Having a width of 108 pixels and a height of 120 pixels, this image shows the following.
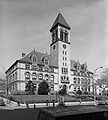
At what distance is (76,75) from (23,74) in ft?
96.4

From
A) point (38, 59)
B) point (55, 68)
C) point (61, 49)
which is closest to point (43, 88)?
point (55, 68)

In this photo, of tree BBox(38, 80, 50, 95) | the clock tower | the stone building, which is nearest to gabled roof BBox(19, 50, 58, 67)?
the stone building

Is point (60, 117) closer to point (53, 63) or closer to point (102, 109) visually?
point (102, 109)

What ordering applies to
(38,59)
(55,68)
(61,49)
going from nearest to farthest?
(38,59) < (55,68) < (61,49)

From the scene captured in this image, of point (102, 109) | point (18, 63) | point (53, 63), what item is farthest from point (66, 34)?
point (102, 109)

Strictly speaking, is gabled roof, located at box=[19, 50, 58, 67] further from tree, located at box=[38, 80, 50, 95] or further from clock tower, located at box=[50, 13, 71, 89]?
tree, located at box=[38, 80, 50, 95]

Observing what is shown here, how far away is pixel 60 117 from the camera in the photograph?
13.3ft

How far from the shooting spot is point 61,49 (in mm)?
73000

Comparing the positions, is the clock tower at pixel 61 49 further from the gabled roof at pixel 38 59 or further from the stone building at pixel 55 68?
the gabled roof at pixel 38 59

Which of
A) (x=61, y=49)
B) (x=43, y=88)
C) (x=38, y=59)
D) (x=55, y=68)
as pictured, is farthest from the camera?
(x=61, y=49)

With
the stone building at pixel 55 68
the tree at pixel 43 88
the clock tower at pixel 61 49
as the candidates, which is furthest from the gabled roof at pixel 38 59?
the tree at pixel 43 88

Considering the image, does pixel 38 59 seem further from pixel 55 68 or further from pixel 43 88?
pixel 43 88

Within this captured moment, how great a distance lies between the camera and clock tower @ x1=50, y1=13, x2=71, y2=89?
7062 cm

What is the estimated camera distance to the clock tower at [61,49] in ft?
232
